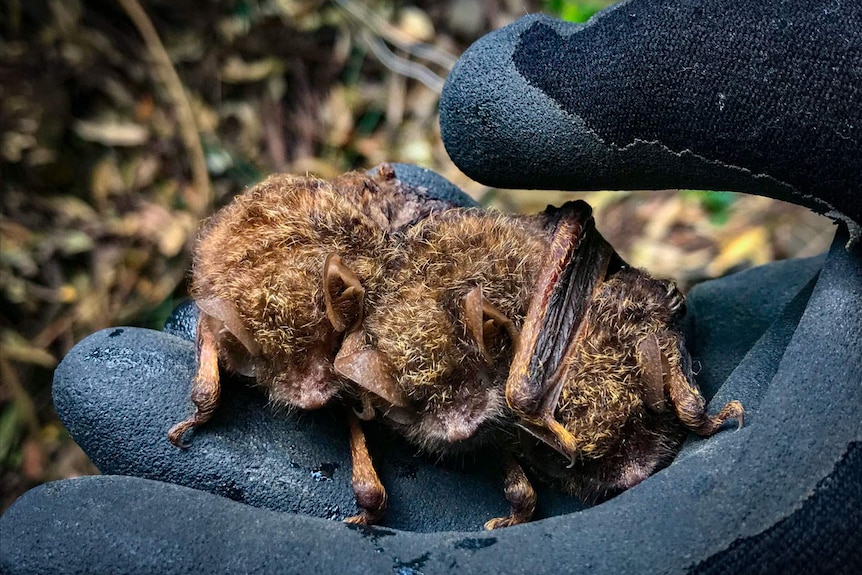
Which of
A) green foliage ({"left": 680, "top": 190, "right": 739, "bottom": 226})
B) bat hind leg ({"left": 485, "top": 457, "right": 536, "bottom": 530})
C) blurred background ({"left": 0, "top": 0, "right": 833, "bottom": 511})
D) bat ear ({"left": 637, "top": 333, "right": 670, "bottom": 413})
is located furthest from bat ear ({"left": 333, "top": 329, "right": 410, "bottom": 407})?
green foliage ({"left": 680, "top": 190, "right": 739, "bottom": 226})

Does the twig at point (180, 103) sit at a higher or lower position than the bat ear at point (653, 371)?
lower

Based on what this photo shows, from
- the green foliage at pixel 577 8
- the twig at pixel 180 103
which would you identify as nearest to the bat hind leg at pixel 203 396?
the twig at pixel 180 103

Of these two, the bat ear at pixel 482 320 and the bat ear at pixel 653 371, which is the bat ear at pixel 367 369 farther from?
the bat ear at pixel 653 371

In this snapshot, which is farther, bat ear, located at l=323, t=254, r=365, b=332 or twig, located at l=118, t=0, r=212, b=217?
twig, located at l=118, t=0, r=212, b=217

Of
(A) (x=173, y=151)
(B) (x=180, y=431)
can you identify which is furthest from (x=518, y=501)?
(A) (x=173, y=151)

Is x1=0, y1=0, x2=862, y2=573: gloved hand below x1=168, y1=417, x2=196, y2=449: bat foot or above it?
above

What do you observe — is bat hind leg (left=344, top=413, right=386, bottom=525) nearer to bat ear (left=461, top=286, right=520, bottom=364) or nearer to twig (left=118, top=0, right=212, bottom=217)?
bat ear (left=461, top=286, right=520, bottom=364)

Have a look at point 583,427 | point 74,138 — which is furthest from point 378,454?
point 74,138
